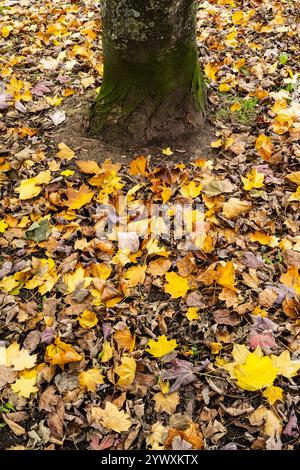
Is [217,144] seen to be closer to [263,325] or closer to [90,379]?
[263,325]

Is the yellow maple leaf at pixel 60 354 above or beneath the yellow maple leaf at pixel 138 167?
beneath

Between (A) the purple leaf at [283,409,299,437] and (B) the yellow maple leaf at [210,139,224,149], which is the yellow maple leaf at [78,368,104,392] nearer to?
(A) the purple leaf at [283,409,299,437]

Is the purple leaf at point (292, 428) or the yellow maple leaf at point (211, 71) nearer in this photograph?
the purple leaf at point (292, 428)

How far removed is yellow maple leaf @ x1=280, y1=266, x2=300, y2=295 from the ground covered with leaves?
0.04ft

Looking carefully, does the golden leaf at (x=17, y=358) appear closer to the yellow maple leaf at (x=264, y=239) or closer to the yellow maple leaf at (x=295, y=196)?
the yellow maple leaf at (x=264, y=239)

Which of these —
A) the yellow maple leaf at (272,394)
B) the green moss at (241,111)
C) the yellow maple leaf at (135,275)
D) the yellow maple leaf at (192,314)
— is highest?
the green moss at (241,111)

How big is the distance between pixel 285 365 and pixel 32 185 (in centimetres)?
202

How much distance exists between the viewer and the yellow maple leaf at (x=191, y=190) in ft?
9.23

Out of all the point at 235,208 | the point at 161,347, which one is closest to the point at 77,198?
the point at 235,208

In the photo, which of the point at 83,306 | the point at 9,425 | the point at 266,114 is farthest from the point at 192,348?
the point at 266,114

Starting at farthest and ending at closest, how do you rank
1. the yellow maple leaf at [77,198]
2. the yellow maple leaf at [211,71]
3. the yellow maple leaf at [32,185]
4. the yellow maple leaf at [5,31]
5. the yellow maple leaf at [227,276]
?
the yellow maple leaf at [5,31], the yellow maple leaf at [211,71], the yellow maple leaf at [32,185], the yellow maple leaf at [77,198], the yellow maple leaf at [227,276]

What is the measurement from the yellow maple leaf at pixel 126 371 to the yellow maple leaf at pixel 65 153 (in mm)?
1635

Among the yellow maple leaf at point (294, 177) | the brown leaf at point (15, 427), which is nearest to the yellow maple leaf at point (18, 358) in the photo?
the brown leaf at point (15, 427)

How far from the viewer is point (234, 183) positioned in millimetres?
2904
